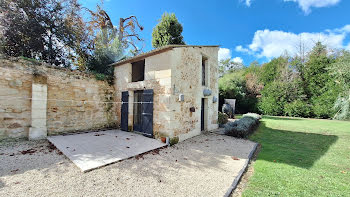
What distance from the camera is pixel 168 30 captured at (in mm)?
11273

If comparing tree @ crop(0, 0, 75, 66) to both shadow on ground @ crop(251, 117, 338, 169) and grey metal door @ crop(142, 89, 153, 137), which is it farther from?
shadow on ground @ crop(251, 117, 338, 169)

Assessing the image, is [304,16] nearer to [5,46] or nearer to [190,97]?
[190,97]

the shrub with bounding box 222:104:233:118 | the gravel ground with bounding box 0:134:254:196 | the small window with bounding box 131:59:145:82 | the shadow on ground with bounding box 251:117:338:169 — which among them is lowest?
the shadow on ground with bounding box 251:117:338:169

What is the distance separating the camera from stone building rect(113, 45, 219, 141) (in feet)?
17.6

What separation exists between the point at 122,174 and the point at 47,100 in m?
5.11

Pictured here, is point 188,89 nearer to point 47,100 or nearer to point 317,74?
point 47,100

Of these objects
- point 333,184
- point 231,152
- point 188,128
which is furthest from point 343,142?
point 188,128

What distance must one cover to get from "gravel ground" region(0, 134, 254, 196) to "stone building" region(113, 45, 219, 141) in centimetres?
147

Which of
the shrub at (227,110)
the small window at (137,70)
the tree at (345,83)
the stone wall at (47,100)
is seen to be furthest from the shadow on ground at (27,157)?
the tree at (345,83)

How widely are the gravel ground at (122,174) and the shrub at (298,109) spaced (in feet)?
46.3

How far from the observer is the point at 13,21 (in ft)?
22.5

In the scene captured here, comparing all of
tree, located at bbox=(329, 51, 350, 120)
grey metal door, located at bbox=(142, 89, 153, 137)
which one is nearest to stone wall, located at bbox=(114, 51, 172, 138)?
grey metal door, located at bbox=(142, 89, 153, 137)

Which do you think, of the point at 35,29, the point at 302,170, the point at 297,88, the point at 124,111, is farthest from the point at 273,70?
the point at 35,29

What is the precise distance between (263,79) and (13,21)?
78.6 ft
